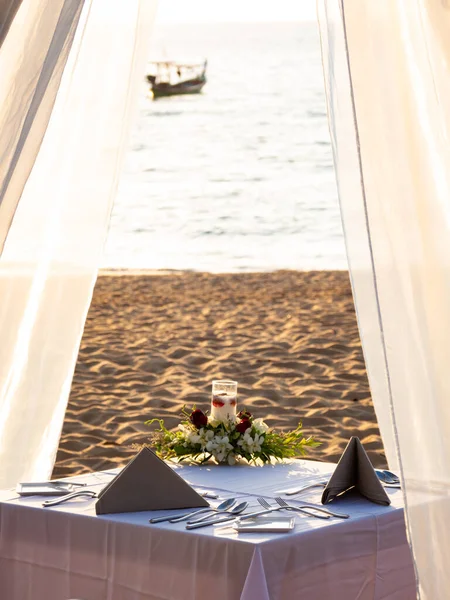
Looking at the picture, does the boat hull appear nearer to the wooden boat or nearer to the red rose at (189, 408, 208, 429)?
the wooden boat

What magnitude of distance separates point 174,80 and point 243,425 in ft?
188

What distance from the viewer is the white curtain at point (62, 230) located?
385 centimetres

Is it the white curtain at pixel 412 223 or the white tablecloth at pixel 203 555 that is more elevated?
the white curtain at pixel 412 223

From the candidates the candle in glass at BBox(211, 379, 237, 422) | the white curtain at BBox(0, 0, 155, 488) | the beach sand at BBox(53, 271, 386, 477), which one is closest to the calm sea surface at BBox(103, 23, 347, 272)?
the beach sand at BBox(53, 271, 386, 477)

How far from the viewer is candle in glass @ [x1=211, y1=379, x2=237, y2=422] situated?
3593 mm

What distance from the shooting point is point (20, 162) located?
11.0 feet

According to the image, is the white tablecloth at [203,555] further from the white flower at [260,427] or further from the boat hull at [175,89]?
the boat hull at [175,89]

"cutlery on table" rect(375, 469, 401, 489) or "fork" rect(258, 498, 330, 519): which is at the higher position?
"cutlery on table" rect(375, 469, 401, 489)

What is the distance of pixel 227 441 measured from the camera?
353 centimetres

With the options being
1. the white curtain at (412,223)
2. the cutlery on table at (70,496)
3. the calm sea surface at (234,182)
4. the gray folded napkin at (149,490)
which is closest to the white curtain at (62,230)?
the cutlery on table at (70,496)

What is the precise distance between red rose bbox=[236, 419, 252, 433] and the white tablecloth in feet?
0.77

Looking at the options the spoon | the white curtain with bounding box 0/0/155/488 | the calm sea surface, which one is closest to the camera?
the spoon

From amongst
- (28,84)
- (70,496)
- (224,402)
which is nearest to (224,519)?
(70,496)

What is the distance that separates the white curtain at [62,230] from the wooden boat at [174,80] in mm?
54648
